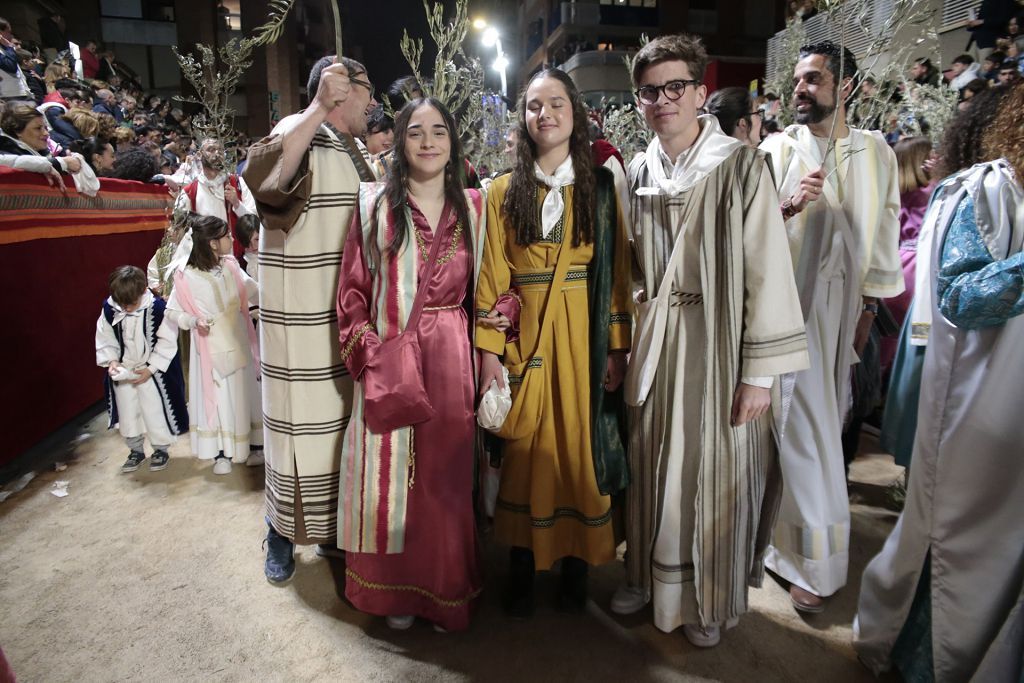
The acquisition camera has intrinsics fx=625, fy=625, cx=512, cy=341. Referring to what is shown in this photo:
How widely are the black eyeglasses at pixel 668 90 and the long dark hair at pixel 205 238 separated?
245cm

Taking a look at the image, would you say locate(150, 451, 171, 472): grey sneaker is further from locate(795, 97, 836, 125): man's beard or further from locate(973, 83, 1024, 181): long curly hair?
locate(973, 83, 1024, 181): long curly hair

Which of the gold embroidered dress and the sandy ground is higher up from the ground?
the gold embroidered dress

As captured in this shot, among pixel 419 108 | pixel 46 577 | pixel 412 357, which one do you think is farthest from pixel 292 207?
pixel 46 577

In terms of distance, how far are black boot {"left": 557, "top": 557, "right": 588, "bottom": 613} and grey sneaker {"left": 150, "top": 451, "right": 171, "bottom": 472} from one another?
2.66 metres

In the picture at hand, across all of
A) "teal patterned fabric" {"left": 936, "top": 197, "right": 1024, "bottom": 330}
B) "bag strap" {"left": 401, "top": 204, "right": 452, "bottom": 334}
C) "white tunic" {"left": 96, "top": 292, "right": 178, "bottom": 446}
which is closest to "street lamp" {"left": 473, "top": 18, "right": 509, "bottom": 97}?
"bag strap" {"left": 401, "top": 204, "right": 452, "bottom": 334}

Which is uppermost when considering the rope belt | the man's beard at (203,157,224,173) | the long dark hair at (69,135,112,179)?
the long dark hair at (69,135,112,179)

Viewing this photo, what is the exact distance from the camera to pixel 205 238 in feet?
11.4

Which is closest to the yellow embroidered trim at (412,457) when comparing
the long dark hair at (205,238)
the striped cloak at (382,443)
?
the striped cloak at (382,443)

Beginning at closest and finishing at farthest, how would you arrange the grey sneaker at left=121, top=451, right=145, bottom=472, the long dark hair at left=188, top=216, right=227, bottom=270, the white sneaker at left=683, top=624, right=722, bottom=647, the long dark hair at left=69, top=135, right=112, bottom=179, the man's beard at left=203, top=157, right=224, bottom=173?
the white sneaker at left=683, top=624, right=722, bottom=647 < the long dark hair at left=188, top=216, right=227, bottom=270 < the grey sneaker at left=121, top=451, right=145, bottom=472 < the man's beard at left=203, top=157, right=224, bottom=173 < the long dark hair at left=69, top=135, right=112, bottom=179

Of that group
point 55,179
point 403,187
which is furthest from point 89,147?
point 403,187

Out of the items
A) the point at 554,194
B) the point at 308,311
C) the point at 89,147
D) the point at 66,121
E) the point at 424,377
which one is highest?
the point at 66,121

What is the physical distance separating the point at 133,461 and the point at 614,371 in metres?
3.12

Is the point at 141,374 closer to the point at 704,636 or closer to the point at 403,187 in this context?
the point at 403,187

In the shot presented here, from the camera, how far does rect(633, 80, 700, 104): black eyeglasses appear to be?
2016mm
